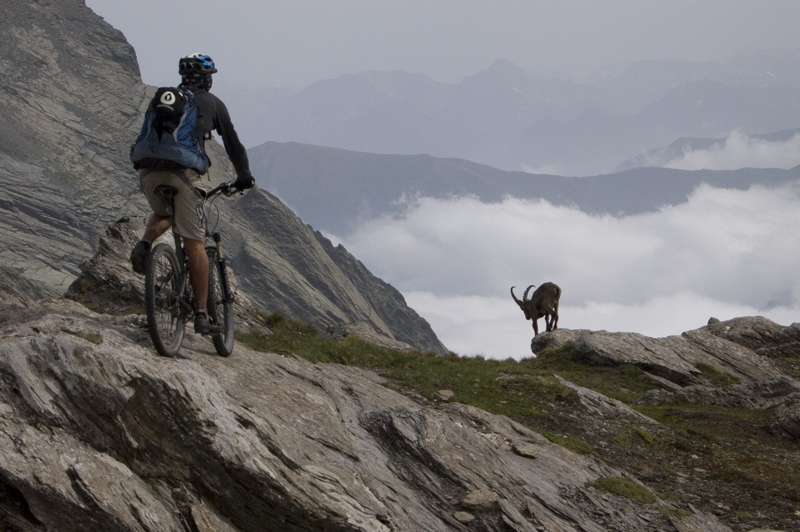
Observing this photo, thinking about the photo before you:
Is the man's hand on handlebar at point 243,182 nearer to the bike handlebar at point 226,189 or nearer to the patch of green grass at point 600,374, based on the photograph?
the bike handlebar at point 226,189

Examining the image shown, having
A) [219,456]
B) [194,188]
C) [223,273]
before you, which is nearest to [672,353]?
[223,273]

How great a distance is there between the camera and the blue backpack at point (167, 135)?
27.8 ft

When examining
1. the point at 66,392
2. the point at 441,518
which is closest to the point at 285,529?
the point at 441,518

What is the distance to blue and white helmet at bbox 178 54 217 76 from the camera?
9.33 meters

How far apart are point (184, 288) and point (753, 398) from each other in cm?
1545

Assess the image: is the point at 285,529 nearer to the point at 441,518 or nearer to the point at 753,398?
the point at 441,518

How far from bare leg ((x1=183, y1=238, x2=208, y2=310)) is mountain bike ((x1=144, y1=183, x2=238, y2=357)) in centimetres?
9

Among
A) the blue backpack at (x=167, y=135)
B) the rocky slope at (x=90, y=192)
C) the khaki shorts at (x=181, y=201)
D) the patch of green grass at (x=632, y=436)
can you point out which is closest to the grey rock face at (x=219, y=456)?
the khaki shorts at (x=181, y=201)

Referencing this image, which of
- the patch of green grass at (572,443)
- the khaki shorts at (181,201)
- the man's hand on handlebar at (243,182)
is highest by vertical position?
the man's hand on handlebar at (243,182)

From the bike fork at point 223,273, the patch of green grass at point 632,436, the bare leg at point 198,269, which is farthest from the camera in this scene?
the patch of green grass at point 632,436

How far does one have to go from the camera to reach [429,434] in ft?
34.2

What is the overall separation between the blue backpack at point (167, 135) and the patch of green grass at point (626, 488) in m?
7.63

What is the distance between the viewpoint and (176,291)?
9133 mm

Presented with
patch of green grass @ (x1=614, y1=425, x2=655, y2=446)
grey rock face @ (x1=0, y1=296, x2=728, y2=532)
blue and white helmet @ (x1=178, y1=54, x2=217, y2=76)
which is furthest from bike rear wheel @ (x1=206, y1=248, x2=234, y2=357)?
patch of green grass @ (x1=614, y1=425, x2=655, y2=446)
